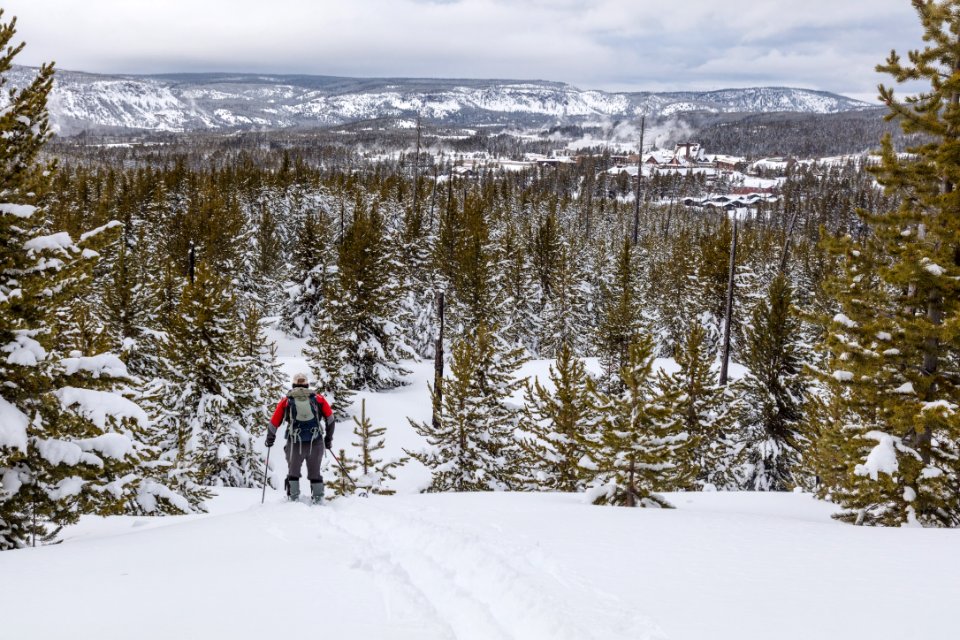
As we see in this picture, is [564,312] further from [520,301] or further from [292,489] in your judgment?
[292,489]

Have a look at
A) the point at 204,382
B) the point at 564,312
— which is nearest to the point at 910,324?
the point at 204,382

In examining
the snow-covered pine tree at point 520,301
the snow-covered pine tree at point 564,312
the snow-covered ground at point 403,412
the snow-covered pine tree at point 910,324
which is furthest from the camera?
the snow-covered pine tree at point 564,312

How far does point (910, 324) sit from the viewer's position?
9938mm

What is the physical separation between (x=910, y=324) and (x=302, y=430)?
Result: 1067cm

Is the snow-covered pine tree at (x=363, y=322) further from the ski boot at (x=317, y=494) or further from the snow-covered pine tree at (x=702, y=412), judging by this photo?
the ski boot at (x=317, y=494)

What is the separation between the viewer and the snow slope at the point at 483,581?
4605 mm

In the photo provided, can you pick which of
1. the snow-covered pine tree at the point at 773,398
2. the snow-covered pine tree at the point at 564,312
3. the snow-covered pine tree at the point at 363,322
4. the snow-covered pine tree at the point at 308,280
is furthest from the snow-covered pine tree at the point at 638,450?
the snow-covered pine tree at the point at 564,312

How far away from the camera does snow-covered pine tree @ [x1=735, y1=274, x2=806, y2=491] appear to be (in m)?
22.2

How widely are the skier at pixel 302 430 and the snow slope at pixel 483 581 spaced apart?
167cm

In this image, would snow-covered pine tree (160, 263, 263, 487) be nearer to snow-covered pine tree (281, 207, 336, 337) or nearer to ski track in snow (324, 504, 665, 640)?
ski track in snow (324, 504, 665, 640)

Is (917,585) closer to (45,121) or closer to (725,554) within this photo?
(725,554)

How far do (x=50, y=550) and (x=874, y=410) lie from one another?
1397 cm

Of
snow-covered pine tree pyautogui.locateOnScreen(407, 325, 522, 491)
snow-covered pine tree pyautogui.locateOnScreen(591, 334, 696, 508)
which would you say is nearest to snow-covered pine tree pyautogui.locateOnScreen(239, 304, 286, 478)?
snow-covered pine tree pyautogui.locateOnScreen(407, 325, 522, 491)

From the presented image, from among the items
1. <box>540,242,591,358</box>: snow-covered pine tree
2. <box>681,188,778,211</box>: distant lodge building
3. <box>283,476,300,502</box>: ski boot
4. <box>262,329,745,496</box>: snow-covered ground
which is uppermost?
<box>681,188,778,211</box>: distant lodge building
